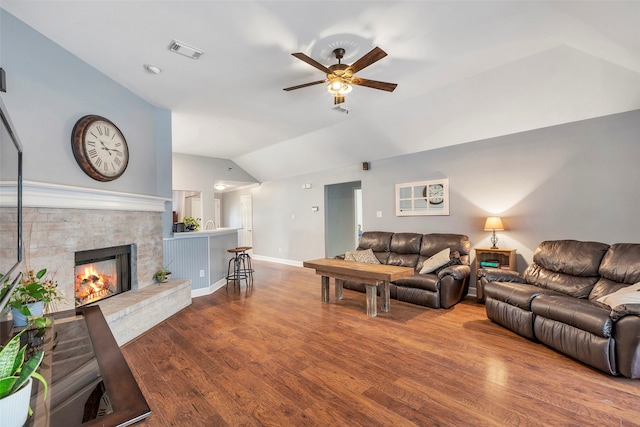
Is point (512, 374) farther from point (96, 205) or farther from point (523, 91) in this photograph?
point (96, 205)

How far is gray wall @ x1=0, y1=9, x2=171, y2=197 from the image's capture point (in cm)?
236

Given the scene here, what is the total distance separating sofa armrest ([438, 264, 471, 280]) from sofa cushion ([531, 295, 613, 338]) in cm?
110

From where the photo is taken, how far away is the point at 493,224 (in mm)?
4027

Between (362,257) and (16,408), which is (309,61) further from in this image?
(362,257)

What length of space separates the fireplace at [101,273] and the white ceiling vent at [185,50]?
88.7 inches

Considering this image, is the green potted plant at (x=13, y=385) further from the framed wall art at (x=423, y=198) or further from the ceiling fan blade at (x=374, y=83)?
the framed wall art at (x=423, y=198)

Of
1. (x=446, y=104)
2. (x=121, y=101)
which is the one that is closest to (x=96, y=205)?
(x=121, y=101)

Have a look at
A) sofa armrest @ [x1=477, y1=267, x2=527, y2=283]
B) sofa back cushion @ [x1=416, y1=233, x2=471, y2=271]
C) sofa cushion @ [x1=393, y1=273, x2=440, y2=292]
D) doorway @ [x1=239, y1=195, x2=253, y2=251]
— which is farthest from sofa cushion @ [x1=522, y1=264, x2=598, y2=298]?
doorway @ [x1=239, y1=195, x2=253, y2=251]

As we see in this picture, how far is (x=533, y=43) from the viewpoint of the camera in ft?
9.14

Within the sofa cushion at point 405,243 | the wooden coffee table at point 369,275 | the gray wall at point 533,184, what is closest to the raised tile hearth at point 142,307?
the wooden coffee table at point 369,275

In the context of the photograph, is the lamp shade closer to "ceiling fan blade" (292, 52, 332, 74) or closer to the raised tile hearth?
"ceiling fan blade" (292, 52, 332, 74)

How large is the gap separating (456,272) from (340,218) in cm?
371

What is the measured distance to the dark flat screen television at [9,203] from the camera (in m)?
1.43

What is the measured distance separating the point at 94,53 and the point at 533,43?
169 inches
